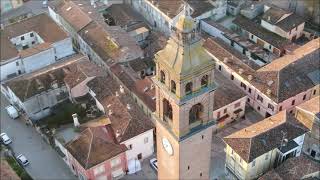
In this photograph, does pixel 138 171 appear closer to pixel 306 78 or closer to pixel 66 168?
pixel 66 168

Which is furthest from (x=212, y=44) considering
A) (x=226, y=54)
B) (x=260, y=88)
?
(x=260, y=88)

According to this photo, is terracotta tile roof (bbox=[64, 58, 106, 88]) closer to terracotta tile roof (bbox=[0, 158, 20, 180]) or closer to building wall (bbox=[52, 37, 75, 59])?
building wall (bbox=[52, 37, 75, 59])

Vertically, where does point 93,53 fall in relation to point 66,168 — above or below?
above

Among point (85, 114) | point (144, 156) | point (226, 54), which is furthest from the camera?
point (226, 54)

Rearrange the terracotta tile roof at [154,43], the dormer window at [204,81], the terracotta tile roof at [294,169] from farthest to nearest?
the terracotta tile roof at [154,43]
the terracotta tile roof at [294,169]
the dormer window at [204,81]

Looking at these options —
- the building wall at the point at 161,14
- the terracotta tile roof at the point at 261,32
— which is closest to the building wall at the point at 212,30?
the building wall at the point at 161,14

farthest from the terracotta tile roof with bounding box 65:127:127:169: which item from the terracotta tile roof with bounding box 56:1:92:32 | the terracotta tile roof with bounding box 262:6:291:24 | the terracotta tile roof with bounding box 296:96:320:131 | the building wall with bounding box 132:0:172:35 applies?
the terracotta tile roof with bounding box 262:6:291:24

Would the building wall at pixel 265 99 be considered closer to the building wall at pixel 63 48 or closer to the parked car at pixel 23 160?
the building wall at pixel 63 48
